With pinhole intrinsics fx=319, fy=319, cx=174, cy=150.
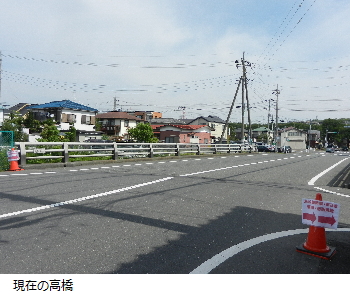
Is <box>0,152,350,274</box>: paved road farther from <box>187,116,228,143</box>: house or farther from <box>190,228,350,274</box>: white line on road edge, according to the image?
<box>187,116,228,143</box>: house

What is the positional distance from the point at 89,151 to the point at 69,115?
2850 cm

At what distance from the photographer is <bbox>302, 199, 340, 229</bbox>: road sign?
4086 mm

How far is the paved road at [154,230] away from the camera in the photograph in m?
3.73

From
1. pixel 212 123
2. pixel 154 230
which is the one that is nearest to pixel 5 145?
pixel 154 230

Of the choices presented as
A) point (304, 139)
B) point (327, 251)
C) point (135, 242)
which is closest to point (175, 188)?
Result: point (135, 242)

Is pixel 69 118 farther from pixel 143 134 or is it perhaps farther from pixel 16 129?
pixel 143 134

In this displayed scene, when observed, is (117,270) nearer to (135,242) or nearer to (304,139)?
(135,242)

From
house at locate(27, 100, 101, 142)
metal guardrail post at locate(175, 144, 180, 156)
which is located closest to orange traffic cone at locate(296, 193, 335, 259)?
metal guardrail post at locate(175, 144, 180, 156)

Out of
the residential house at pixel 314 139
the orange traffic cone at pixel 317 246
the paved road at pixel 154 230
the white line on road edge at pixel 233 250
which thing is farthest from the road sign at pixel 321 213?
the residential house at pixel 314 139

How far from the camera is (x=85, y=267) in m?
3.60

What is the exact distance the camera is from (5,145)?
1265 cm

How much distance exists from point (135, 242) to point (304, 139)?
107 meters

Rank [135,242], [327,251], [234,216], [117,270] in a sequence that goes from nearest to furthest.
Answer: [117,270], [327,251], [135,242], [234,216]

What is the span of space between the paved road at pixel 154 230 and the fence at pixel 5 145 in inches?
146
